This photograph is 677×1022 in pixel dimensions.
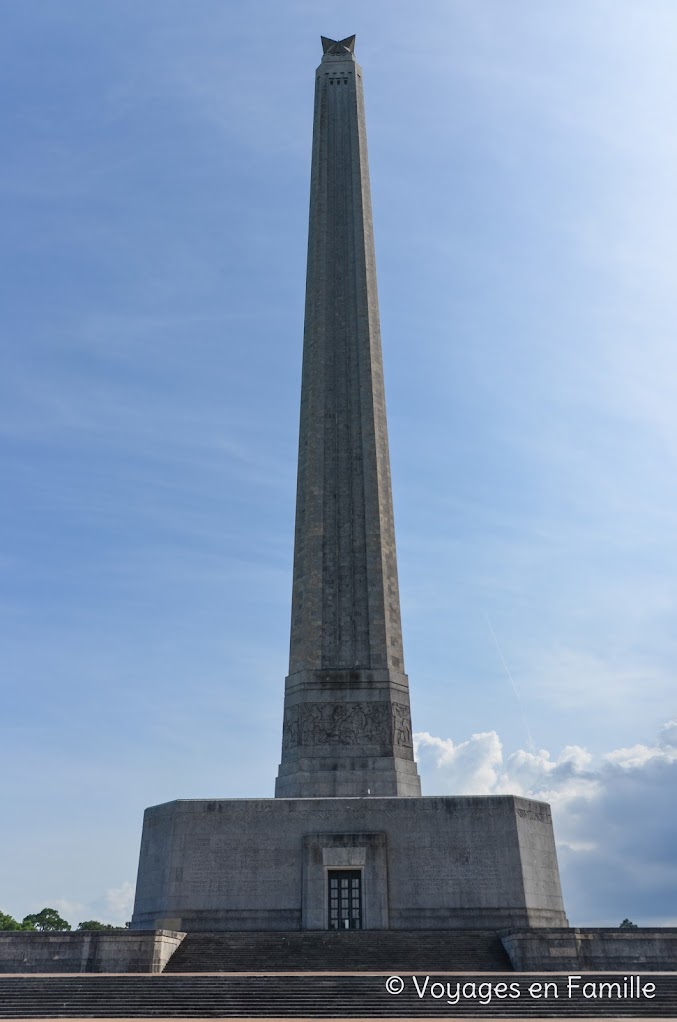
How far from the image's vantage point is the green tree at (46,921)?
2260 inches

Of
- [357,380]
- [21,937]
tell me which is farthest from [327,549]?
[21,937]

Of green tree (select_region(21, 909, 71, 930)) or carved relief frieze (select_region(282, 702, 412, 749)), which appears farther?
green tree (select_region(21, 909, 71, 930))

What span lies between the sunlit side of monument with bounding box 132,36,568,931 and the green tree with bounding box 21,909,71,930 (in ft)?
137

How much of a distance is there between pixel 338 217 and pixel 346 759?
21.4 m

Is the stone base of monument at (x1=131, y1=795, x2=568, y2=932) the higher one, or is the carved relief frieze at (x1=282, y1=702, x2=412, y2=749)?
the carved relief frieze at (x1=282, y1=702, x2=412, y2=749)

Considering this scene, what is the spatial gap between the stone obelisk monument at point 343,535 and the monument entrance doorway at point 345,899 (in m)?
2.68

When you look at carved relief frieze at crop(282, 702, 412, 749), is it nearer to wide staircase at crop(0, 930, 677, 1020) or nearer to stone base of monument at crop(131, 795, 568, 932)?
stone base of monument at crop(131, 795, 568, 932)

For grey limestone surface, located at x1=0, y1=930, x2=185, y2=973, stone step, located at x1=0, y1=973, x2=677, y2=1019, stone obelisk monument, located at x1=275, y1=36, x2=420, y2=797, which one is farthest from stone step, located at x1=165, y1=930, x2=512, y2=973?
stone obelisk monument, located at x1=275, y1=36, x2=420, y2=797

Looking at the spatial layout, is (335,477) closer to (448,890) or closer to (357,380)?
(357,380)

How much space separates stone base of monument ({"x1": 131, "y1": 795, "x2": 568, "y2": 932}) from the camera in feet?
68.3

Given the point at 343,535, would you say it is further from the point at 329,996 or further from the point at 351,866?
the point at 329,996

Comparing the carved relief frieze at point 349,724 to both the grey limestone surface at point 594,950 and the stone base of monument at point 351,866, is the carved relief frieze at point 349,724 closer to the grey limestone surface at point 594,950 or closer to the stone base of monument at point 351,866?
the stone base of monument at point 351,866

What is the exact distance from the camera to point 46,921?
5784 centimetres

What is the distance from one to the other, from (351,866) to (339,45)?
34466mm
